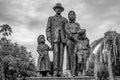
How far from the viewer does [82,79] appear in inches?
350

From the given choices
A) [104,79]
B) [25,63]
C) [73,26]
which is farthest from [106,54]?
[25,63]

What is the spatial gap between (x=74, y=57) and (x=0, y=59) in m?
27.7

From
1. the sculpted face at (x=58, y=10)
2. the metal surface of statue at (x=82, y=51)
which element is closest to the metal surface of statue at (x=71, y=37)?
the metal surface of statue at (x=82, y=51)

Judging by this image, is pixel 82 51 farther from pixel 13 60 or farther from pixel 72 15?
pixel 13 60

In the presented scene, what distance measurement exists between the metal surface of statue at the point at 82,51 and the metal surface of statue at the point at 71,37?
216mm

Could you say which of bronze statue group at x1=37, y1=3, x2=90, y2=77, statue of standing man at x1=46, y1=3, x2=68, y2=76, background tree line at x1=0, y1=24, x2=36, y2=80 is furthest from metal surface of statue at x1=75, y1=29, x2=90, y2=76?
background tree line at x1=0, y1=24, x2=36, y2=80

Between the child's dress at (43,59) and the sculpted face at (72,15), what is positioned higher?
the sculpted face at (72,15)

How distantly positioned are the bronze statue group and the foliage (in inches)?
364

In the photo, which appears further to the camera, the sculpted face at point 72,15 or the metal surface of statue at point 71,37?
the sculpted face at point 72,15

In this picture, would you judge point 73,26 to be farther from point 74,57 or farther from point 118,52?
point 118,52

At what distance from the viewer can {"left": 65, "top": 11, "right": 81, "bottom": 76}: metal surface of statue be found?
9625 mm

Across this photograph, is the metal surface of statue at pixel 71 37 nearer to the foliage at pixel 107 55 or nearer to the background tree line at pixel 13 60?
the foliage at pixel 107 55

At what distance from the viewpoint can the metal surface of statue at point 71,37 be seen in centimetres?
962

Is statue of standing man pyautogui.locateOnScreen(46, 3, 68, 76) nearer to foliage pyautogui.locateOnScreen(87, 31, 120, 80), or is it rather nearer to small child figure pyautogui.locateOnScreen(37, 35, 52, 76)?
small child figure pyautogui.locateOnScreen(37, 35, 52, 76)
